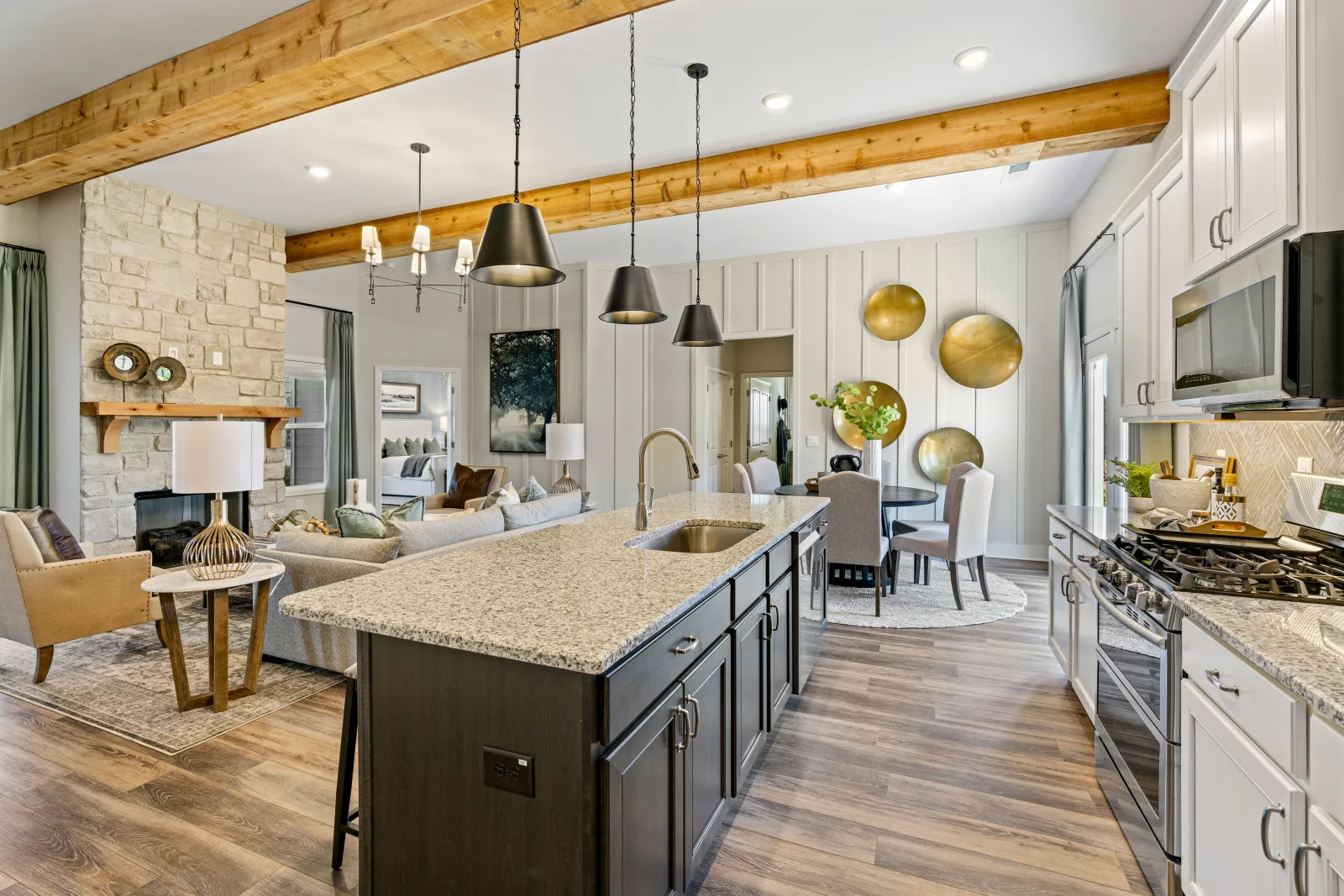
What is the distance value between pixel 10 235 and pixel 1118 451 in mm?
7880

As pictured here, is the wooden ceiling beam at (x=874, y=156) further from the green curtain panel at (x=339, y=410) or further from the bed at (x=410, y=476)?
the bed at (x=410, y=476)

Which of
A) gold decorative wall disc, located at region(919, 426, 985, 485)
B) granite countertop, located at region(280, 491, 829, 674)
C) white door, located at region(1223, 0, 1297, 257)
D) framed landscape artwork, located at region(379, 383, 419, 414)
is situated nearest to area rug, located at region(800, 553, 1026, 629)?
gold decorative wall disc, located at region(919, 426, 985, 485)

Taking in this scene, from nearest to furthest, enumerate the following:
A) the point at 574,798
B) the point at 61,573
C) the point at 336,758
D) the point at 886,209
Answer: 1. the point at 574,798
2. the point at 336,758
3. the point at 61,573
4. the point at 886,209

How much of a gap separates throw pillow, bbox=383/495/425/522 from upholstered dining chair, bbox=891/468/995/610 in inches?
123

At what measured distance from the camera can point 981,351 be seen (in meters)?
5.79

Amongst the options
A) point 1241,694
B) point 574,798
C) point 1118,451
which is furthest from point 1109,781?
point 1118,451

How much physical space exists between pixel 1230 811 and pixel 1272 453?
162 cm

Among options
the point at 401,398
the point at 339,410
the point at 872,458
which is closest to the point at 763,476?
the point at 872,458

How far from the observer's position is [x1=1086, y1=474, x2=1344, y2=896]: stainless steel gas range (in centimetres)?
157

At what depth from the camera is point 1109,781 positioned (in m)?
2.10

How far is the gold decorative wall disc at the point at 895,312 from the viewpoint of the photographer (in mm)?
6016

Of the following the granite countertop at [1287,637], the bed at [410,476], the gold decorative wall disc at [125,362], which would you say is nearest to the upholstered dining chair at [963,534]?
the granite countertop at [1287,637]

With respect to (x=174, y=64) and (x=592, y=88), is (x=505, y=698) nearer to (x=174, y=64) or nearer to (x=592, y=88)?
(x=592, y=88)

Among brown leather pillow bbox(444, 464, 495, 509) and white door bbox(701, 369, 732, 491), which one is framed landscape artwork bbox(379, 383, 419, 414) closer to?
brown leather pillow bbox(444, 464, 495, 509)
